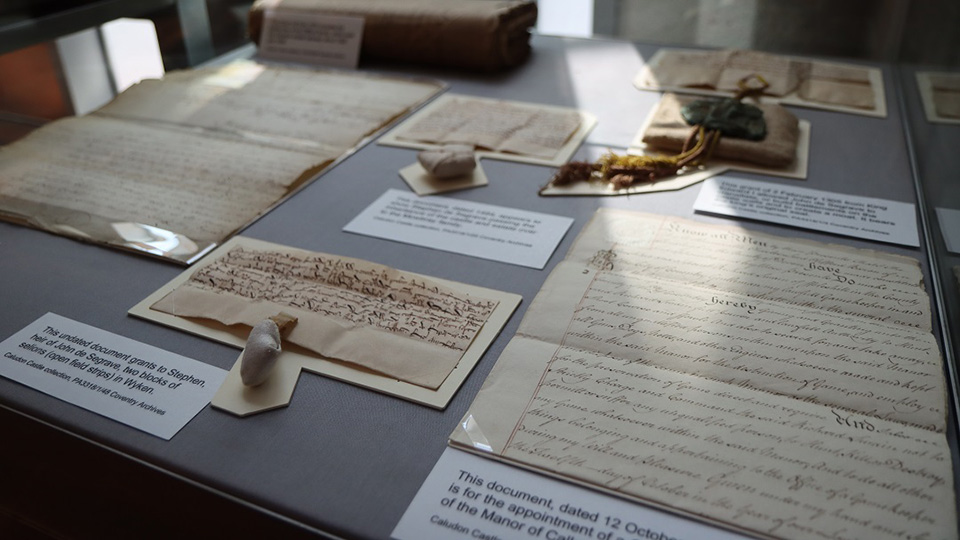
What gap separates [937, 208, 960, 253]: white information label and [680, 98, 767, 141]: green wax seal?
36 centimetres

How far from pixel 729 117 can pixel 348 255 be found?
775 millimetres

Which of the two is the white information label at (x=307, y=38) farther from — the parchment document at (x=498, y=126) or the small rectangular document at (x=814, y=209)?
the small rectangular document at (x=814, y=209)

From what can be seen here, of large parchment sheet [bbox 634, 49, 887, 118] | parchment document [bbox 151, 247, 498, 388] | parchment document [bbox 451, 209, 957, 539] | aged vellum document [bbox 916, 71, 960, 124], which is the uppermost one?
aged vellum document [bbox 916, 71, 960, 124]

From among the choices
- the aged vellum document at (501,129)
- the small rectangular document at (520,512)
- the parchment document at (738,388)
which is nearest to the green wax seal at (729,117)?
the aged vellum document at (501,129)

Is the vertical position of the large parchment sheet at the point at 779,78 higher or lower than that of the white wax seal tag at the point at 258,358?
higher

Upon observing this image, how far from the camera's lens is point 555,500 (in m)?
0.69

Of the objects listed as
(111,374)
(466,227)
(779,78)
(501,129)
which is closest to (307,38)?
(501,129)

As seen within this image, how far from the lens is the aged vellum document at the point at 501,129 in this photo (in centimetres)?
143

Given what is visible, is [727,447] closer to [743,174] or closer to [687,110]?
[743,174]

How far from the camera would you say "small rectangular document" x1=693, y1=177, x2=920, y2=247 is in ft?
3.71

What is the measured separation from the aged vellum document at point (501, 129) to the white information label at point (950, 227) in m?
0.62

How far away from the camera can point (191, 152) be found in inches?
57.9

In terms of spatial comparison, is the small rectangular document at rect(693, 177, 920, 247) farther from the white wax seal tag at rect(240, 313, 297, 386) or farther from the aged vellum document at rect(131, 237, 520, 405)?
the white wax seal tag at rect(240, 313, 297, 386)

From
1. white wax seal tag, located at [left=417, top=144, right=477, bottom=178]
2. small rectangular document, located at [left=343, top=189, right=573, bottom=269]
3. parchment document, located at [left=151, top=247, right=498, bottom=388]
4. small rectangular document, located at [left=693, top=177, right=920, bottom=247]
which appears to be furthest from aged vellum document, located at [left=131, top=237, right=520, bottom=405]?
small rectangular document, located at [left=693, top=177, right=920, bottom=247]
